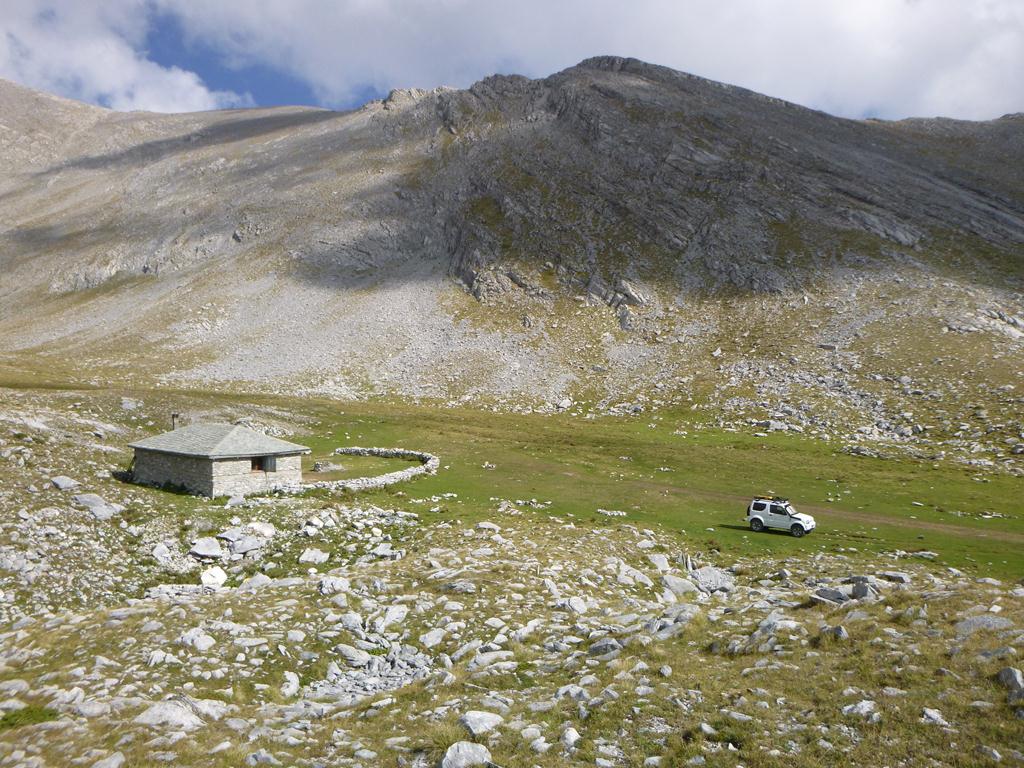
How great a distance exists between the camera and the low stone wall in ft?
115

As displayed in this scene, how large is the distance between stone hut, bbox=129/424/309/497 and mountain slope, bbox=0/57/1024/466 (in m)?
44.6

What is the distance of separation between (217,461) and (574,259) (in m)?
84.8

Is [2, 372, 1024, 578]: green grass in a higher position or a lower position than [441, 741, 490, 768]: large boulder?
lower

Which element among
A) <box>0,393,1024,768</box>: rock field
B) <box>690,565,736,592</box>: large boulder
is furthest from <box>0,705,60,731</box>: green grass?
<box>690,565,736,592</box>: large boulder

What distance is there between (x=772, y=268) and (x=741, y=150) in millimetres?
37870

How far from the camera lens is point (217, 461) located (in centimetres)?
3136

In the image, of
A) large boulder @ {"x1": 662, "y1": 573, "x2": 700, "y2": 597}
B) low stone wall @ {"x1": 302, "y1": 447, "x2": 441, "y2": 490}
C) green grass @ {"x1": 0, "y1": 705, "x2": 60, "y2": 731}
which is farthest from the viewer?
low stone wall @ {"x1": 302, "y1": 447, "x2": 441, "y2": 490}

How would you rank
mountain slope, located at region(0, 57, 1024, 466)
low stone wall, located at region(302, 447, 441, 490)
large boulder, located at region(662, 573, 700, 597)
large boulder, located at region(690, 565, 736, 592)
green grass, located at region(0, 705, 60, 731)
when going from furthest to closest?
mountain slope, located at region(0, 57, 1024, 466) < low stone wall, located at region(302, 447, 441, 490) < large boulder, located at region(690, 565, 736, 592) < large boulder, located at region(662, 573, 700, 597) < green grass, located at region(0, 705, 60, 731)

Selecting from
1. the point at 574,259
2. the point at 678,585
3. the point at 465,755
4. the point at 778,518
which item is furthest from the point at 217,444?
the point at 574,259

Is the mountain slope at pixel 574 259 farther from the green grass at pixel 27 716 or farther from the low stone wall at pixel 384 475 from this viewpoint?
the green grass at pixel 27 716

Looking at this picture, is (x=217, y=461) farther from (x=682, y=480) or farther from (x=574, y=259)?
(x=574, y=259)

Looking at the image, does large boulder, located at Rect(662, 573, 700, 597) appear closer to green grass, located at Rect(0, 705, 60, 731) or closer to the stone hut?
green grass, located at Rect(0, 705, 60, 731)

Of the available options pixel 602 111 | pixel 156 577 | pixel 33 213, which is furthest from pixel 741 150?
pixel 33 213

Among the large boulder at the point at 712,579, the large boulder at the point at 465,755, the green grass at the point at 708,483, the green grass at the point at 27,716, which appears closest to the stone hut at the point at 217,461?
the green grass at the point at 708,483
